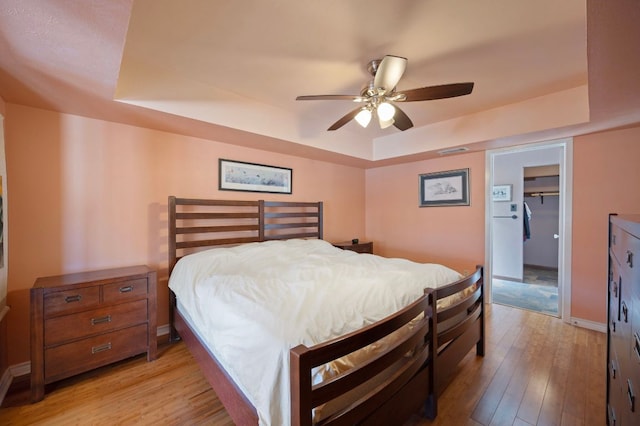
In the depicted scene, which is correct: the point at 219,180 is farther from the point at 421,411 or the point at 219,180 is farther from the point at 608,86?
the point at 608,86

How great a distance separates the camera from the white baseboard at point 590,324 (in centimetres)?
277

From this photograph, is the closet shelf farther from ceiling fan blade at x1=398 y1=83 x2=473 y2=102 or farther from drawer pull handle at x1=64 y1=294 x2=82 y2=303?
drawer pull handle at x1=64 y1=294 x2=82 y2=303

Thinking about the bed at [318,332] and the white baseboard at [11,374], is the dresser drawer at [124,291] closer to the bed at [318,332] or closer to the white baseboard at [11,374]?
the bed at [318,332]

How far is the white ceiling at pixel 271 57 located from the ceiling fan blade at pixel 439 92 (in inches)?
12.8

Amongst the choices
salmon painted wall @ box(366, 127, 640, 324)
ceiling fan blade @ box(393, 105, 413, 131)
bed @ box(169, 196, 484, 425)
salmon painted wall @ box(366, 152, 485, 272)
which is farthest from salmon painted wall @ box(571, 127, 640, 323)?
ceiling fan blade @ box(393, 105, 413, 131)

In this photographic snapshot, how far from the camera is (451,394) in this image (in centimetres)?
185

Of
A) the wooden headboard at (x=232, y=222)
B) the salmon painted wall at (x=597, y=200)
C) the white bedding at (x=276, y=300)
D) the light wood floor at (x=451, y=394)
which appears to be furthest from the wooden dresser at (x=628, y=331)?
the wooden headboard at (x=232, y=222)

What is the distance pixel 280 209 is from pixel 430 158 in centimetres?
250

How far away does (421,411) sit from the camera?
1688 mm

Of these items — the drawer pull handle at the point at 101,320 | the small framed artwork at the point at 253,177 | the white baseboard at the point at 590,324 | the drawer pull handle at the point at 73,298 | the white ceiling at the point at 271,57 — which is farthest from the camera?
the small framed artwork at the point at 253,177

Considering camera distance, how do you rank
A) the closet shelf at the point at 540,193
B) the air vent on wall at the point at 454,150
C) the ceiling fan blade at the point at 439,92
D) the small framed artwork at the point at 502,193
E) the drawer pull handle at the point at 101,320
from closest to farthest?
the ceiling fan blade at the point at 439,92, the drawer pull handle at the point at 101,320, the air vent on wall at the point at 454,150, the small framed artwork at the point at 502,193, the closet shelf at the point at 540,193

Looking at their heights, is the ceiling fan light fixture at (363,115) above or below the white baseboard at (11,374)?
above

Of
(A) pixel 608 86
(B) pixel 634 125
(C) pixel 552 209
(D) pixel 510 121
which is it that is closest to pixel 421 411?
(A) pixel 608 86

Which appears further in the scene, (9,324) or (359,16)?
(9,324)
